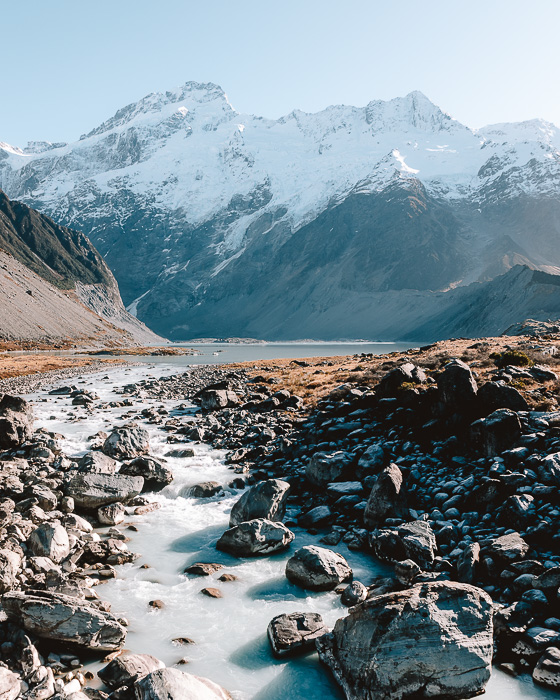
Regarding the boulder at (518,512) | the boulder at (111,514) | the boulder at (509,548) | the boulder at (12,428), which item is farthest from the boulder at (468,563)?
the boulder at (12,428)

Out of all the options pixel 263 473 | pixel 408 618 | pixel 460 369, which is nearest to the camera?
pixel 408 618

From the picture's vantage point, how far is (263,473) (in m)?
20.3

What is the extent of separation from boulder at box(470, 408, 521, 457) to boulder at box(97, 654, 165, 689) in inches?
482

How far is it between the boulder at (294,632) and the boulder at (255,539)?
371cm

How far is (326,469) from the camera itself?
58.7ft

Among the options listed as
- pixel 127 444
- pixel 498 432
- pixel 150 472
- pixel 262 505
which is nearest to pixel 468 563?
pixel 498 432

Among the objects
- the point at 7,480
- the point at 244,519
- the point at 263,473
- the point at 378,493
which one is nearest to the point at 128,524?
the point at 244,519

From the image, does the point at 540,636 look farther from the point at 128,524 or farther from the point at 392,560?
the point at 128,524

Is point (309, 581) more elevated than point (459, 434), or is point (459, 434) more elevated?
point (459, 434)

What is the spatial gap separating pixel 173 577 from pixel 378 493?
651 centimetres

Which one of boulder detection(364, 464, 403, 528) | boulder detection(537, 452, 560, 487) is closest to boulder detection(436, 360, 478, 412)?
boulder detection(537, 452, 560, 487)

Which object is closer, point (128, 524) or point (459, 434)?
point (128, 524)

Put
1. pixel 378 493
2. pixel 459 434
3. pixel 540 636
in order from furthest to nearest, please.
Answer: pixel 459 434, pixel 378 493, pixel 540 636

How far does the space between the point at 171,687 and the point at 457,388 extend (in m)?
14.8
